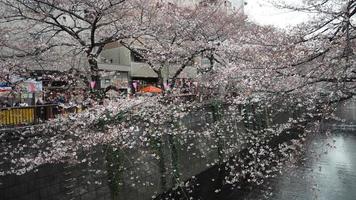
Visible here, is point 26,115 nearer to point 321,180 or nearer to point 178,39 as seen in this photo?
point 178,39

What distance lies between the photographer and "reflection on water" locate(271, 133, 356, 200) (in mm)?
12844

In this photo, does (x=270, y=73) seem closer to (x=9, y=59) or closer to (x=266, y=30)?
(x=266, y=30)

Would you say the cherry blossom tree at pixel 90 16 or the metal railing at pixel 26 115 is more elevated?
the cherry blossom tree at pixel 90 16

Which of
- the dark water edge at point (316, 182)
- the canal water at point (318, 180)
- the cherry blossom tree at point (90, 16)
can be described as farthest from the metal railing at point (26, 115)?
the canal water at point (318, 180)

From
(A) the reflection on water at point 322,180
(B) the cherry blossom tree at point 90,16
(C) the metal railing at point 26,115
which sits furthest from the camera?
(A) the reflection on water at point 322,180

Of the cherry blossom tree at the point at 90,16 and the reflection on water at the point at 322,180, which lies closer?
the cherry blossom tree at the point at 90,16

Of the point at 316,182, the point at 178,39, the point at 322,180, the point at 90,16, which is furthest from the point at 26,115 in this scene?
the point at 322,180

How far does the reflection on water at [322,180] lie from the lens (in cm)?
1284

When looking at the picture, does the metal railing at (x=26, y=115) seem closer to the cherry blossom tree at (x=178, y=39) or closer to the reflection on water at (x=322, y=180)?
the cherry blossom tree at (x=178, y=39)

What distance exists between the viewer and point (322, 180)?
14.7 meters

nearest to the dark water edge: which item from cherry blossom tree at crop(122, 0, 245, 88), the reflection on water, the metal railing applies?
the reflection on water

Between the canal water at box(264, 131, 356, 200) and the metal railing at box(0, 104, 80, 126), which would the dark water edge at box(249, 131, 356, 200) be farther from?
the metal railing at box(0, 104, 80, 126)

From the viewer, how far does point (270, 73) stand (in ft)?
29.3

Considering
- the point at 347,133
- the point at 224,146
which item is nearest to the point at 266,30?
the point at 224,146
